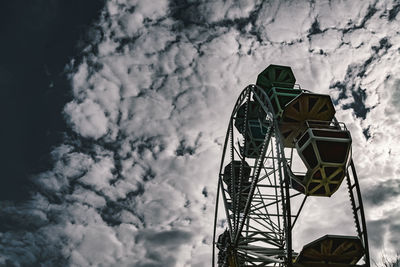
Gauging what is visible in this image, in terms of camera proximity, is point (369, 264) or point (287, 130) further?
point (287, 130)

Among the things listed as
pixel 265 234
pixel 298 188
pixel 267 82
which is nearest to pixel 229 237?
pixel 265 234

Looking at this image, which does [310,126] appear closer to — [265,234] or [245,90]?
[245,90]

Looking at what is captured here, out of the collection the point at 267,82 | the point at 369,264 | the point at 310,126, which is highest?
the point at 267,82

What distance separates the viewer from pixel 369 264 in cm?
1252

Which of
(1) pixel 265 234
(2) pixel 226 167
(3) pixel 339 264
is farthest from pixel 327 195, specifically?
(2) pixel 226 167

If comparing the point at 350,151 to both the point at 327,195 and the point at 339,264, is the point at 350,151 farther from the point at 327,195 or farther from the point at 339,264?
the point at 339,264

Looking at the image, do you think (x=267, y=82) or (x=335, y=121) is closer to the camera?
(x=335, y=121)

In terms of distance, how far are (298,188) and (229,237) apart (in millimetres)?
6204

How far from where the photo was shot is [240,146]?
23438mm

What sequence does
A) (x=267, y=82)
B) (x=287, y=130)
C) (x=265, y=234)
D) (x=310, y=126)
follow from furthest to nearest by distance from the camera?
(x=267, y=82) < (x=265, y=234) < (x=287, y=130) < (x=310, y=126)

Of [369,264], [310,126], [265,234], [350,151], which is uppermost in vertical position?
[310,126]

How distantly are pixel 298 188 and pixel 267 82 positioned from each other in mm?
8440

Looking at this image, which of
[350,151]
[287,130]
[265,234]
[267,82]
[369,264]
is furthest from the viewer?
[267,82]

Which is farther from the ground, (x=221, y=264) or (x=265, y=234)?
(x=265, y=234)
